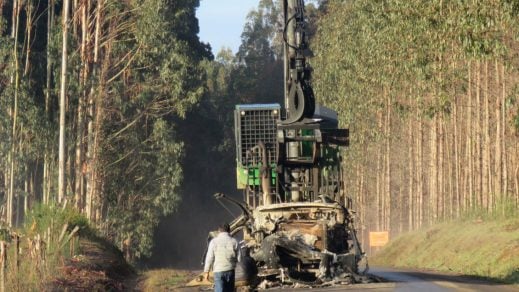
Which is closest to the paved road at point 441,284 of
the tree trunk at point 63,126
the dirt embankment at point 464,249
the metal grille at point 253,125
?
the dirt embankment at point 464,249

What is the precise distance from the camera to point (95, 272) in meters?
26.6

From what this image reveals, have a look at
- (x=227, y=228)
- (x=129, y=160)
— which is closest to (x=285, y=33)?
(x=227, y=228)

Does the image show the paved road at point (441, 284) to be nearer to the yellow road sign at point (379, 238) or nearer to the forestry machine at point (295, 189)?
the forestry machine at point (295, 189)

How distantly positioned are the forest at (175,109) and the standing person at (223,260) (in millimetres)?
10786

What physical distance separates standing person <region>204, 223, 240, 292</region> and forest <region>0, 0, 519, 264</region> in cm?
1079

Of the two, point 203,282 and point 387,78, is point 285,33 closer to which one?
point 203,282

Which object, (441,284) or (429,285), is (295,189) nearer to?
(429,285)

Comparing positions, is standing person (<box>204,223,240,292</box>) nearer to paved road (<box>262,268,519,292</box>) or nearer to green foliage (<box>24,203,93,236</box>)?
paved road (<box>262,268,519,292</box>)

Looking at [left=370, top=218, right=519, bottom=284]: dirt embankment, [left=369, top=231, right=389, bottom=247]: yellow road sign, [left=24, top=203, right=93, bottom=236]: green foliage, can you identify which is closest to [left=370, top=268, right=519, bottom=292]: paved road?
[left=370, top=218, right=519, bottom=284]: dirt embankment

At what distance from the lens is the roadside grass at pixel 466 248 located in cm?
3256

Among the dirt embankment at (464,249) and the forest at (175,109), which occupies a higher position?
the forest at (175,109)

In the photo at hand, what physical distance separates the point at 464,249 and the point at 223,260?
21.4 metres

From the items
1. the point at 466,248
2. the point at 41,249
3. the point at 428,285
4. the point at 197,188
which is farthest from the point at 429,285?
the point at 197,188

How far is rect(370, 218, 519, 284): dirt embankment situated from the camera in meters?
32.5
